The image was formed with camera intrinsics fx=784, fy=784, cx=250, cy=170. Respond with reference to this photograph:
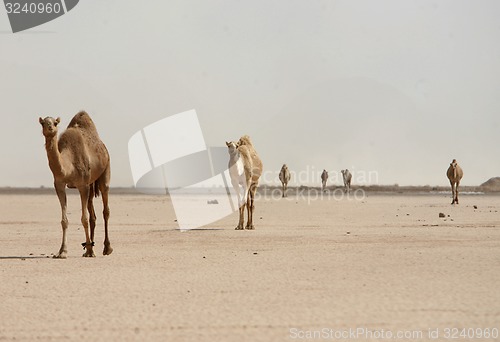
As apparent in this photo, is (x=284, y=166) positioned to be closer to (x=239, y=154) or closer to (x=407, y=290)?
(x=239, y=154)

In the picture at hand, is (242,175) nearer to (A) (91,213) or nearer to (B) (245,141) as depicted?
(B) (245,141)

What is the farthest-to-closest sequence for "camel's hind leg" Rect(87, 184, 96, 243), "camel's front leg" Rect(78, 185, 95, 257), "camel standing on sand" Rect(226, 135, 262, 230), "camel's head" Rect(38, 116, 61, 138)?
"camel standing on sand" Rect(226, 135, 262, 230) < "camel's hind leg" Rect(87, 184, 96, 243) < "camel's front leg" Rect(78, 185, 95, 257) < "camel's head" Rect(38, 116, 61, 138)

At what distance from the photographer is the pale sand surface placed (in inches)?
290

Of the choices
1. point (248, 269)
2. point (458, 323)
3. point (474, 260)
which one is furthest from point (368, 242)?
point (458, 323)

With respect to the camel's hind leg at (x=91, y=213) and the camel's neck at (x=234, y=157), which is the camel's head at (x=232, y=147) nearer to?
the camel's neck at (x=234, y=157)

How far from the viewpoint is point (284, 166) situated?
5631 cm

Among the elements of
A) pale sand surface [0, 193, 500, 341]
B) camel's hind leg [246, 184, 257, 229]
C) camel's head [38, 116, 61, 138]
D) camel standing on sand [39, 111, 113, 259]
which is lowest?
pale sand surface [0, 193, 500, 341]

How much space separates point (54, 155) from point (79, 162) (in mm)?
750

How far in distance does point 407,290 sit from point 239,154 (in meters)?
12.5

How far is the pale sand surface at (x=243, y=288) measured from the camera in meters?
7.36

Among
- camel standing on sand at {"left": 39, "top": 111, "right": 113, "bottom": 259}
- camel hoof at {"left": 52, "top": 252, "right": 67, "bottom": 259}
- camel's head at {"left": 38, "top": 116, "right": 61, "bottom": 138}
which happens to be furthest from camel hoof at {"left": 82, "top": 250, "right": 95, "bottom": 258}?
camel's head at {"left": 38, "top": 116, "right": 61, "bottom": 138}

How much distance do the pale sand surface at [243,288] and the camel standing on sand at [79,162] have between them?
73 cm

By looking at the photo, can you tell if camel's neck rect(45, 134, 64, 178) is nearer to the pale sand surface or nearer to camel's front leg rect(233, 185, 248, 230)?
the pale sand surface

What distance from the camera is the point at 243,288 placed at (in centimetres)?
964
